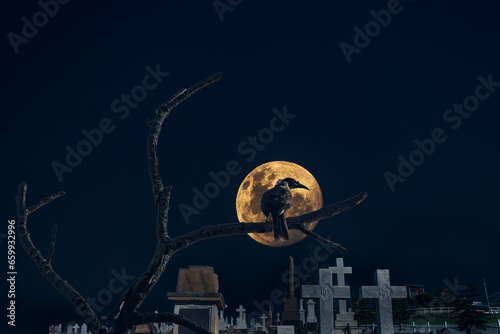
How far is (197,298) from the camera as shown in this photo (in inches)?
457

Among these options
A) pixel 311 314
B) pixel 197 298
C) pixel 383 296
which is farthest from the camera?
pixel 311 314

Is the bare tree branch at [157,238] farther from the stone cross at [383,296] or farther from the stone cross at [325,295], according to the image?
the stone cross at [383,296]

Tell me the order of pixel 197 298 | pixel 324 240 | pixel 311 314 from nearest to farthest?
pixel 324 240 < pixel 197 298 < pixel 311 314

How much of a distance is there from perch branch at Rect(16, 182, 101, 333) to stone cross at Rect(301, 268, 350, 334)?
925cm

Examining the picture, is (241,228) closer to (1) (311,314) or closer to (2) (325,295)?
(2) (325,295)

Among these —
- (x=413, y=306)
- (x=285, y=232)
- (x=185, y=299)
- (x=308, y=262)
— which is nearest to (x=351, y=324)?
(x=185, y=299)

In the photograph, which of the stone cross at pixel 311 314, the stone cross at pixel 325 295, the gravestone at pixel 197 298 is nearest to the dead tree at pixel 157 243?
the stone cross at pixel 325 295

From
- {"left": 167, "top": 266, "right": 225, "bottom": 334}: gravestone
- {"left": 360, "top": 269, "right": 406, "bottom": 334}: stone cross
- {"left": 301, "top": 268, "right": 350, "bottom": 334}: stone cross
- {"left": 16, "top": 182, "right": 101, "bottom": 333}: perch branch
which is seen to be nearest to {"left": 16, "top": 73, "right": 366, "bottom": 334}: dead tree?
{"left": 16, "top": 182, "right": 101, "bottom": 333}: perch branch

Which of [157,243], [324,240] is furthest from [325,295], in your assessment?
[157,243]

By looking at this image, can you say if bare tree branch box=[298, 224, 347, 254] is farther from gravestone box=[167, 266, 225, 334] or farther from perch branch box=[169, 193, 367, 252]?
gravestone box=[167, 266, 225, 334]

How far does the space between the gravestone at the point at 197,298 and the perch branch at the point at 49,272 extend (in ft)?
32.3

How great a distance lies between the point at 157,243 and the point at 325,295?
953cm

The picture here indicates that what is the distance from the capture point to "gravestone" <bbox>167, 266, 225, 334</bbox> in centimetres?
1157

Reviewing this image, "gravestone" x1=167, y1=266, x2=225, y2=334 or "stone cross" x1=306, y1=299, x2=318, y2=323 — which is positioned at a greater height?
"gravestone" x1=167, y1=266, x2=225, y2=334
